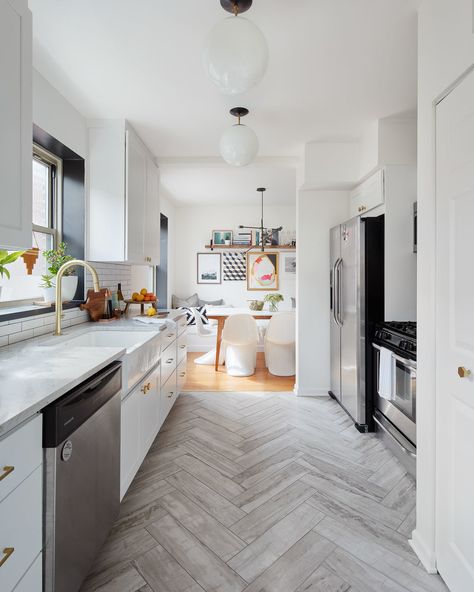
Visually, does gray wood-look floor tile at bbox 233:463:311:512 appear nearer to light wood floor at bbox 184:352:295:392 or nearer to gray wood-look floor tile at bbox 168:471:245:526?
gray wood-look floor tile at bbox 168:471:245:526

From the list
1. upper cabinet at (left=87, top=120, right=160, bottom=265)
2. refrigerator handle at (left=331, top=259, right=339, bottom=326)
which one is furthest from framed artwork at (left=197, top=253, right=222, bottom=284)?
upper cabinet at (left=87, top=120, right=160, bottom=265)


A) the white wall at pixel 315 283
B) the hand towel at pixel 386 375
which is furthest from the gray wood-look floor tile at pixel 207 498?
the white wall at pixel 315 283

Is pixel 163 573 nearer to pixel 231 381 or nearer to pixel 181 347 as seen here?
pixel 181 347

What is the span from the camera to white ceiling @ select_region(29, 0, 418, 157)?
1.76 meters

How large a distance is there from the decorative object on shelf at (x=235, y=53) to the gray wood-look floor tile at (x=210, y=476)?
2099 mm

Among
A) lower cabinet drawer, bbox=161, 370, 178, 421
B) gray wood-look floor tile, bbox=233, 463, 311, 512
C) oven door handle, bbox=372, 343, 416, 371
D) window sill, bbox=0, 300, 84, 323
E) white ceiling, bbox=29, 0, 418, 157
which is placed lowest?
gray wood-look floor tile, bbox=233, 463, 311, 512

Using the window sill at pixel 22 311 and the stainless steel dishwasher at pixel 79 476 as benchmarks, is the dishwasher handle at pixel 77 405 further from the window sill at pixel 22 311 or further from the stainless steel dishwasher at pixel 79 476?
the window sill at pixel 22 311

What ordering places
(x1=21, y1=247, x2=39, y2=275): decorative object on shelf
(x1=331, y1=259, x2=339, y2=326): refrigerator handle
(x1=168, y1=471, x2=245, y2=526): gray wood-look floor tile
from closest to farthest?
(x1=168, y1=471, x2=245, y2=526): gray wood-look floor tile
(x1=21, y1=247, x2=39, y2=275): decorative object on shelf
(x1=331, y1=259, x2=339, y2=326): refrigerator handle

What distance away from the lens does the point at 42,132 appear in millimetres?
2334

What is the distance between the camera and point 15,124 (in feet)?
4.56

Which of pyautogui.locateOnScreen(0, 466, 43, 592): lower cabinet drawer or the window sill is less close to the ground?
the window sill

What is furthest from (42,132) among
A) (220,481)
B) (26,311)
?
(220,481)

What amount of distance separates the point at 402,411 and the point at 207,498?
1361mm

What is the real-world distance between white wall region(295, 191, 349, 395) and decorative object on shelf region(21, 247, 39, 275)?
2455 millimetres
